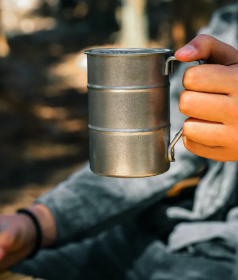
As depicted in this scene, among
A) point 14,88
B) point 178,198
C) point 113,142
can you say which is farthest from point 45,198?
point 14,88

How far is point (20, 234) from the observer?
5.22 ft

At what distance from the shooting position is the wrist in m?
1.70

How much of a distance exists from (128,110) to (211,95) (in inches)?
6.8

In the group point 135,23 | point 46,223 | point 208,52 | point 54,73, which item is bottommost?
point 54,73

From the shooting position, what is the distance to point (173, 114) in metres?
2.00

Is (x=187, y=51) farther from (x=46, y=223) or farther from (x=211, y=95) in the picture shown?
(x=46, y=223)

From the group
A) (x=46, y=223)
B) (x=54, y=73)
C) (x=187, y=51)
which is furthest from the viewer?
(x=54, y=73)

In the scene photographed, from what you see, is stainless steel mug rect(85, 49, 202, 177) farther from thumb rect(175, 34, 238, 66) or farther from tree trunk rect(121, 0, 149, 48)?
tree trunk rect(121, 0, 149, 48)

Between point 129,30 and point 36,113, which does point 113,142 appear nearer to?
point 36,113

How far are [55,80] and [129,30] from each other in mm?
1935

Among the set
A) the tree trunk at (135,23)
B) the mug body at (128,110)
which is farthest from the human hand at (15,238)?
the tree trunk at (135,23)

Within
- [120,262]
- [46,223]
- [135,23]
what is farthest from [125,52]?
[135,23]

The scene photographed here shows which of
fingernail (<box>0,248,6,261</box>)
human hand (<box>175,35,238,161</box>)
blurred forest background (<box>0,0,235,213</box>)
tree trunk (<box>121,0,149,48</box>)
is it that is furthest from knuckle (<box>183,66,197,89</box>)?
tree trunk (<box>121,0,149,48</box>)

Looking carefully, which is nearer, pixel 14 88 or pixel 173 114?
pixel 173 114
